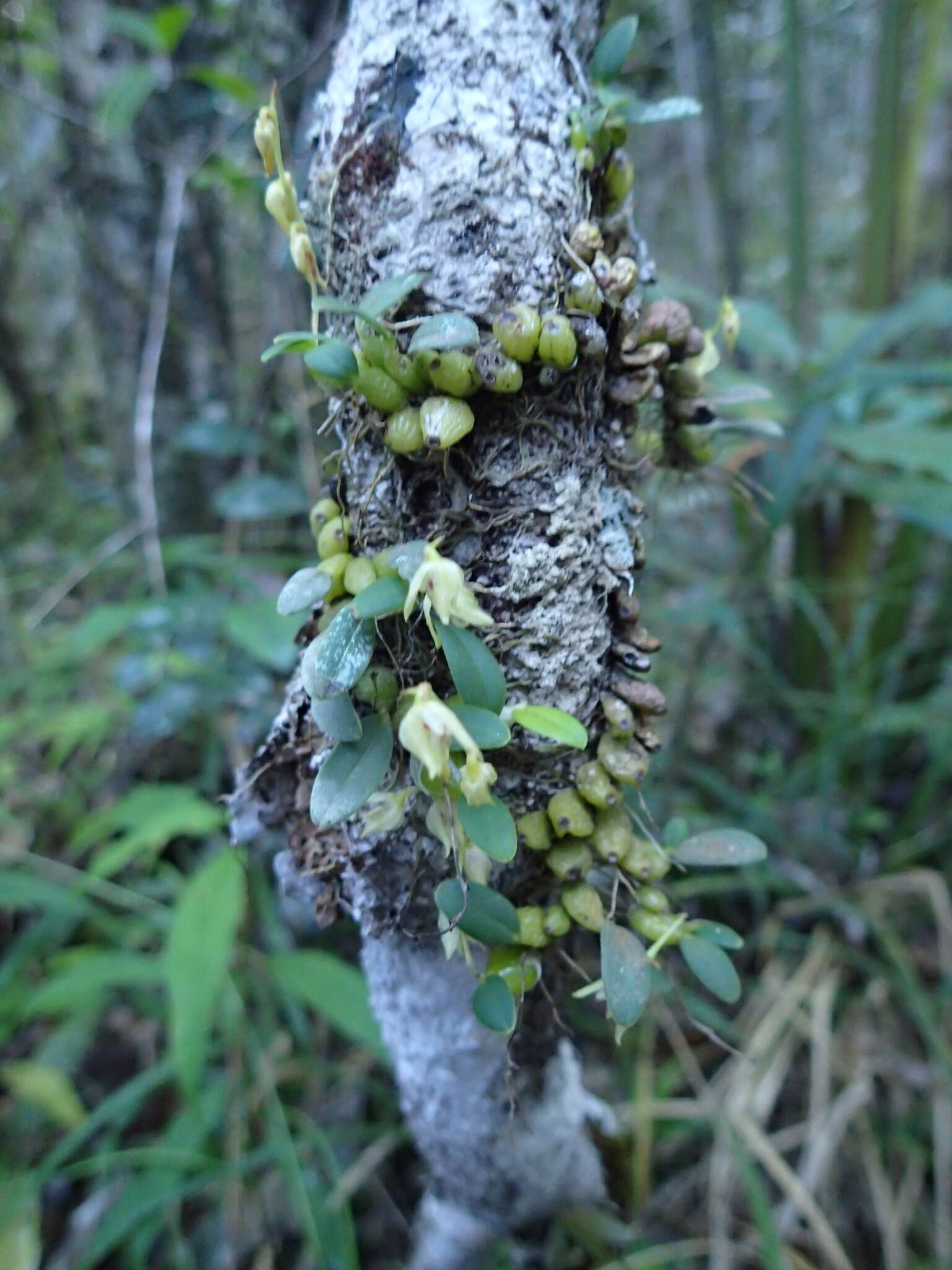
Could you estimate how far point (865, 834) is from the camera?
4.25 feet

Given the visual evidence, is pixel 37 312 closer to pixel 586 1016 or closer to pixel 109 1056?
pixel 109 1056

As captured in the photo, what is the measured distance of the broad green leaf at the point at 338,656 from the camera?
1.24 feet

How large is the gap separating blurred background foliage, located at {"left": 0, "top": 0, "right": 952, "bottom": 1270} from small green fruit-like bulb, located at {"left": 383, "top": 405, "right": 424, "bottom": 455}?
0.25 meters

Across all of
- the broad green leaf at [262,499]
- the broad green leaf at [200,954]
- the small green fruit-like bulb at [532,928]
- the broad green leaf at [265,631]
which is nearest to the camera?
the small green fruit-like bulb at [532,928]

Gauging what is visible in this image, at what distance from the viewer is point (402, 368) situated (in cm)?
39

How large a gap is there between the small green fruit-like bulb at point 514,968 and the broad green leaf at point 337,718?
0.55ft

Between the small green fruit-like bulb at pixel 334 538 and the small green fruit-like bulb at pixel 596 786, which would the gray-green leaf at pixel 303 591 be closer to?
the small green fruit-like bulb at pixel 334 538

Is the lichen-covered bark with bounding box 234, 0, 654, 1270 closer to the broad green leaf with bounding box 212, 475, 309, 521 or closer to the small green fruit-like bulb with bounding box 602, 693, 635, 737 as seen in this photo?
the small green fruit-like bulb with bounding box 602, 693, 635, 737

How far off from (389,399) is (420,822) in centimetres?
23

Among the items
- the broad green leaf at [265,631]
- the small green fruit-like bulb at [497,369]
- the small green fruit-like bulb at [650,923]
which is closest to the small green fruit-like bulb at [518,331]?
the small green fruit-like bulb at [497,369]

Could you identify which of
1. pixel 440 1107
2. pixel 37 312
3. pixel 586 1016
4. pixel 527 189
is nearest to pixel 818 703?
pixel 586 1016

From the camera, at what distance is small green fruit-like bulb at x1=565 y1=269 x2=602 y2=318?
1.30 feet

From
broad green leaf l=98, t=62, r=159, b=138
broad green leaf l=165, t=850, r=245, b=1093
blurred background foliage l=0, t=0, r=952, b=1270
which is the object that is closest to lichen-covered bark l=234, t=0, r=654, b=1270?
blurred background foliage l=0, t=0, r=952, b=1270

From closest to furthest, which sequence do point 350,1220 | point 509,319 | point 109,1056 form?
point 509,319
point 350,1220
point 109,1056
